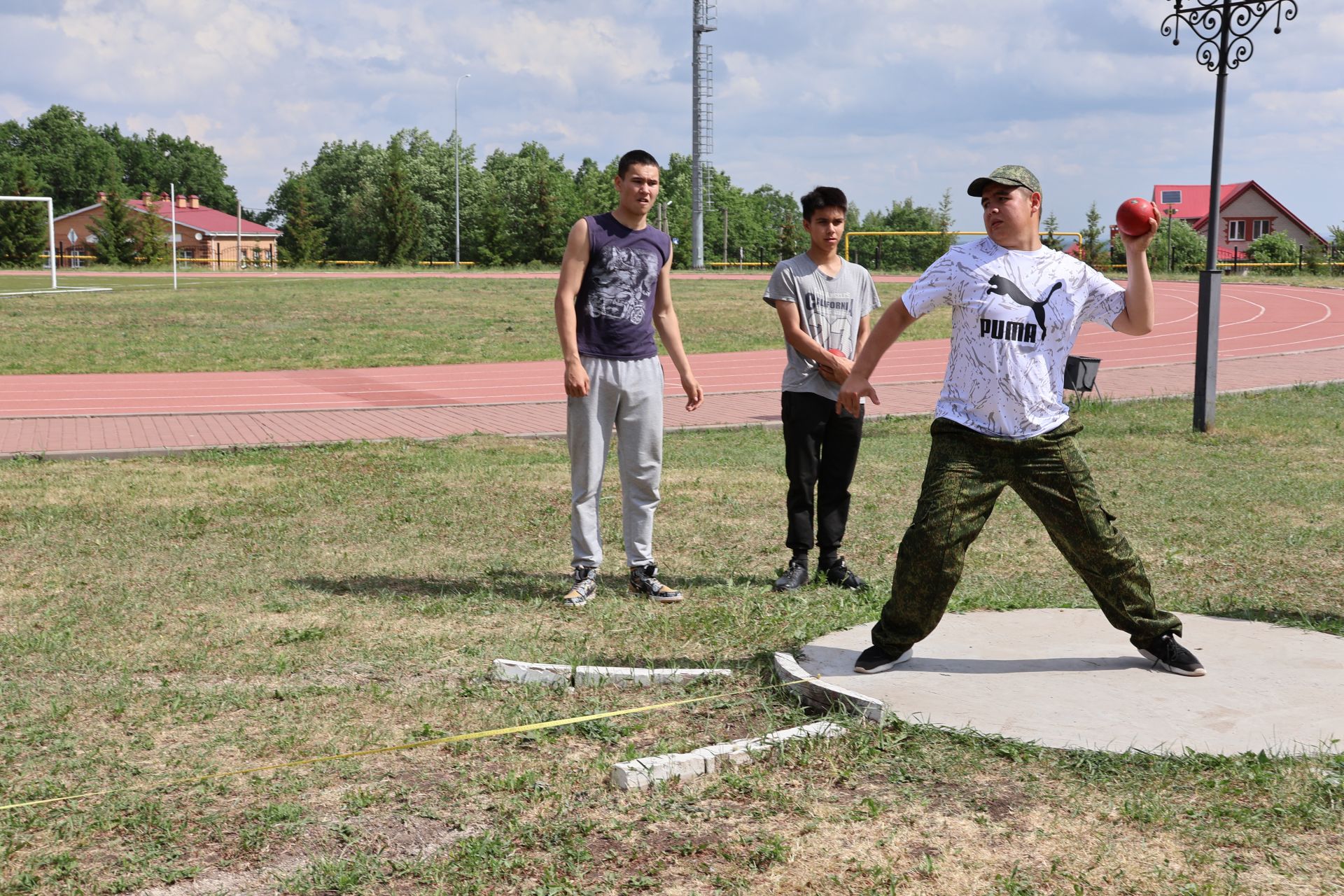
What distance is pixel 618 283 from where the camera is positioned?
607cm

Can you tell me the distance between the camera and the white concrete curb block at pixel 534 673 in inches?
193

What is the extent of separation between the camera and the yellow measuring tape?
385 cm

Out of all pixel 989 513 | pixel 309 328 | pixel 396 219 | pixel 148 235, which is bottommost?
pixel 989 513

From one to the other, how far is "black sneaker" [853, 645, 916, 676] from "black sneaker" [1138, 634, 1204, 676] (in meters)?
0.91

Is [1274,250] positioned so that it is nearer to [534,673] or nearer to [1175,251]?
[1175,251]

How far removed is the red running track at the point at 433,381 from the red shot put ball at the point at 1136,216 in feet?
39.5

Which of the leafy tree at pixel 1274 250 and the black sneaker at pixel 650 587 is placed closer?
the black sneaker at pixel 650 587

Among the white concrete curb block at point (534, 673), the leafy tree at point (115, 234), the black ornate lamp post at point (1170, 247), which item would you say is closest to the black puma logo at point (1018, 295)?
the white concrete curb block at point (534, 673)

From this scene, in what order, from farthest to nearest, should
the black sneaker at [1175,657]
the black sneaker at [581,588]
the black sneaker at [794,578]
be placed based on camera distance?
the black sneaker at [794,578]
the black sneaker at [581,588]
the black sneaker at [1175,657]

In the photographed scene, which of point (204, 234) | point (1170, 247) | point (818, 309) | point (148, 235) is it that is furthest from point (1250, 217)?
point (818, 309)

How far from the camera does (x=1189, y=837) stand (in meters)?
3.55

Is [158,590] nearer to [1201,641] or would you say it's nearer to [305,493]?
[305,493]

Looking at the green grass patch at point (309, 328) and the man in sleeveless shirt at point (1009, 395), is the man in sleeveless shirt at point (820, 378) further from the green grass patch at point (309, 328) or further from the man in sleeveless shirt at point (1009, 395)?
the green grass patch at point (309, 328)

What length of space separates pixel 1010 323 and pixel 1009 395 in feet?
0.81
